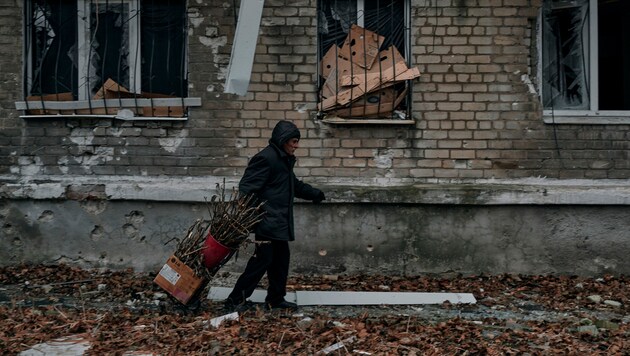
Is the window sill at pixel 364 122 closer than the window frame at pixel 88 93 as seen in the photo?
Yes

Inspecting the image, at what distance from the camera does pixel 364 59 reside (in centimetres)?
825

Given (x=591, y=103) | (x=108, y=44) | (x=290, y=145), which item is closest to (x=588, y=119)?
(x=591, y=103)

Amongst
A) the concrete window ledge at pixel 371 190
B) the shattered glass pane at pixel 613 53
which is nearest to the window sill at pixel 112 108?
the concrete window ledge at pixel 371 190

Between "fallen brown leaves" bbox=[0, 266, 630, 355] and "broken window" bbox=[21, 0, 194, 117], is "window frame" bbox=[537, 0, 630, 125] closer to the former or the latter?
A: "fallen brown leaves" bbox=[0, 266, 630, 355]

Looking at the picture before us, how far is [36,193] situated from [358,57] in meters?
3.40

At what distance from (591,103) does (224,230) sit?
13.4 feet

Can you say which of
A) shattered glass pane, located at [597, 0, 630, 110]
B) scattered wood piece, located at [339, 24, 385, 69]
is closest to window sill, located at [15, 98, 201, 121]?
scattered wood piece, located at [339, 24, 385, 69]

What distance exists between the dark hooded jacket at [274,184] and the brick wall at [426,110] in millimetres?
1451

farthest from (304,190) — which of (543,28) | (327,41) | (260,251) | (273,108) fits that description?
(543,28)

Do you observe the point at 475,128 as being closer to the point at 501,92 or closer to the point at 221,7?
the point at 501,92

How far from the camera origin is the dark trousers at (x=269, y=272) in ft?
22.0

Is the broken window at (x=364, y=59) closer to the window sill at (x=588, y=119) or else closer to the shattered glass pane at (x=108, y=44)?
the window sill at (x=588, y=119)

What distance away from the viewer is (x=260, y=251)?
22.0 feet

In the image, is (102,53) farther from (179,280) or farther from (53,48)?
(179,280)
